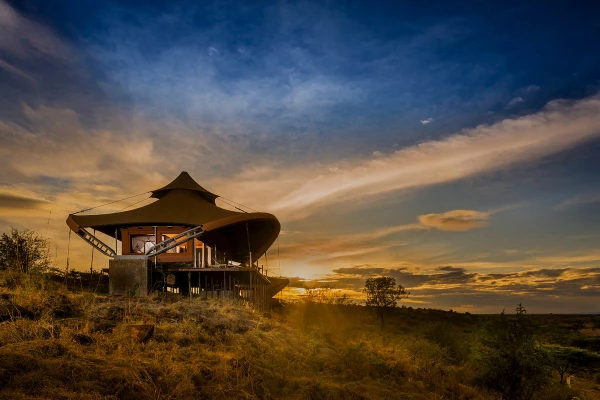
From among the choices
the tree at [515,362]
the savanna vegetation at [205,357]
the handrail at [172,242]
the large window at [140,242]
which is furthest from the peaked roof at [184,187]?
the tree at [515,362]

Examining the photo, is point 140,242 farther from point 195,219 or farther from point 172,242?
point 172,242

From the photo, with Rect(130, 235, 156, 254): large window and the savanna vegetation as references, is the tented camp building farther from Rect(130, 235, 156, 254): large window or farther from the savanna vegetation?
the savanna vegetation

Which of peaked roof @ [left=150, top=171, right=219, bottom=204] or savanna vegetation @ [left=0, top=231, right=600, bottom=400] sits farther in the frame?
peaked roof @ [left=150, top=171, right=219, bottom=204]

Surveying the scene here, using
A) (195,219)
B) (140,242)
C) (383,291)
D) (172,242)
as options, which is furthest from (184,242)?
(383,291)

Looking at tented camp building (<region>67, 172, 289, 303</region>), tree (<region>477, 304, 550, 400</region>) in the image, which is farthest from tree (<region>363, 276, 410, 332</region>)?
tree (<region>477, 304, 550, 400</region>)

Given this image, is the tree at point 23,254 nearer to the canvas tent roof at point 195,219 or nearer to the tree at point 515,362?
the canvas tent roof at point 195,219

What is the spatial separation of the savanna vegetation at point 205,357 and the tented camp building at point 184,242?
2.89 m

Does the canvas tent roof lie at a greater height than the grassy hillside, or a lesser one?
greater

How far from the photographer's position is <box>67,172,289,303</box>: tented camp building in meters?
22.4

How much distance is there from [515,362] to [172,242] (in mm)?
18318

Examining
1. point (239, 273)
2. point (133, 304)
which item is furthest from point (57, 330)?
point (239, 273)

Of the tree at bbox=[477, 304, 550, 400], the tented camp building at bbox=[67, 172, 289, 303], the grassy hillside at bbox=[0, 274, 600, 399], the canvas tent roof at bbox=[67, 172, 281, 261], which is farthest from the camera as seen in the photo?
the canvas tent roof at bbox=[67, 172, 281, 261]

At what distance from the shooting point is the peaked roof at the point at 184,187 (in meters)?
33.3

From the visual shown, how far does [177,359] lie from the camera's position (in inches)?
413
